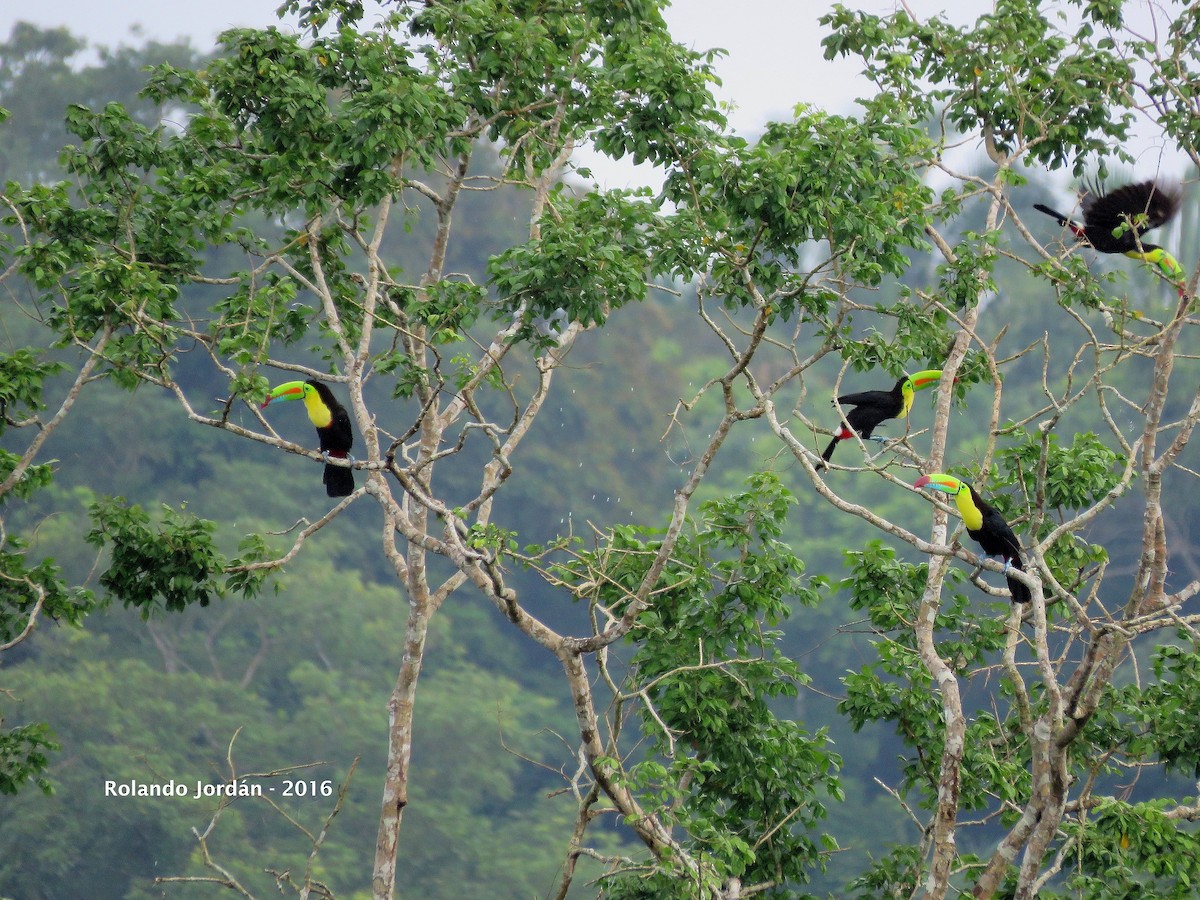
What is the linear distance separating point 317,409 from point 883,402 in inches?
124

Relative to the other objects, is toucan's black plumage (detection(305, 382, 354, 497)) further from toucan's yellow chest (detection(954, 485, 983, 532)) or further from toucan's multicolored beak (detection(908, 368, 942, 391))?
toucan's yellow chest (detection(954, 485, 983, 532))

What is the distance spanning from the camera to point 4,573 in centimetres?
753

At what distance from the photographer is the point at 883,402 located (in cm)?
788

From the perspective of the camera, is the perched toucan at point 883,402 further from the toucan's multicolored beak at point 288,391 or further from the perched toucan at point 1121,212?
the toucan's multicolored beak at point 288,391

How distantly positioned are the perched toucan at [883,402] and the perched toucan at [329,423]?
2.72 m

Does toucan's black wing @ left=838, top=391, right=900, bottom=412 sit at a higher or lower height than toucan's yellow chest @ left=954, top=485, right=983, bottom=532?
higher

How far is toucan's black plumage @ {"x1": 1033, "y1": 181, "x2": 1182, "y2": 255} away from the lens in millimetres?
7660

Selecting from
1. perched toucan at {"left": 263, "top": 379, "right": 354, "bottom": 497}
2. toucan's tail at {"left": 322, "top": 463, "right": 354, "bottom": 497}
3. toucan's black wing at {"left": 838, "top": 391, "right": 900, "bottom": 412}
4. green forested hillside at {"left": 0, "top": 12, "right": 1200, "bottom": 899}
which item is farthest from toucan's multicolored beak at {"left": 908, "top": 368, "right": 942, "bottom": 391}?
green forested hillside at {"left": 0, "top": 12, "right": 1200, "bottom": 899}

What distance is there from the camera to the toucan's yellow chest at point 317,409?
7969 mm

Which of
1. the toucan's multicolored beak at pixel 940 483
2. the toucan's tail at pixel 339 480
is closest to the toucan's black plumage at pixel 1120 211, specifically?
the toucan's multicolored beak at pixel 940 483

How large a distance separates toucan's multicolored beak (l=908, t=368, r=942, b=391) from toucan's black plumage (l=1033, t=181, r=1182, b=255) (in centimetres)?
106

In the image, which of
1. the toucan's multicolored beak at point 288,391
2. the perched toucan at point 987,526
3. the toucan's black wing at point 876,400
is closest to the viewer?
the perched toucan at point 987,526

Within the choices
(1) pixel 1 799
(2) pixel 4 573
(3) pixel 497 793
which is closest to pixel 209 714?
(1) pixel 1 799

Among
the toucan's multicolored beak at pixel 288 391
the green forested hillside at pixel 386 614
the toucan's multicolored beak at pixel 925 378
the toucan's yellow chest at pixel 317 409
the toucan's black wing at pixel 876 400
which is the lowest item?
the toucan's multicolored beak at pixel 288 391
